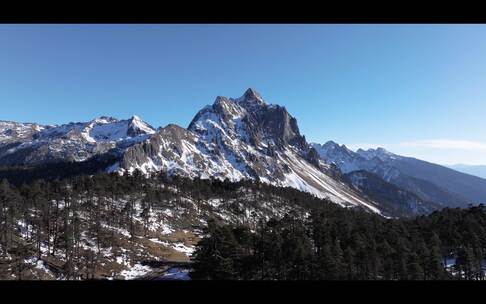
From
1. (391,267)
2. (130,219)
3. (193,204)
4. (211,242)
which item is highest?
(193,204)
